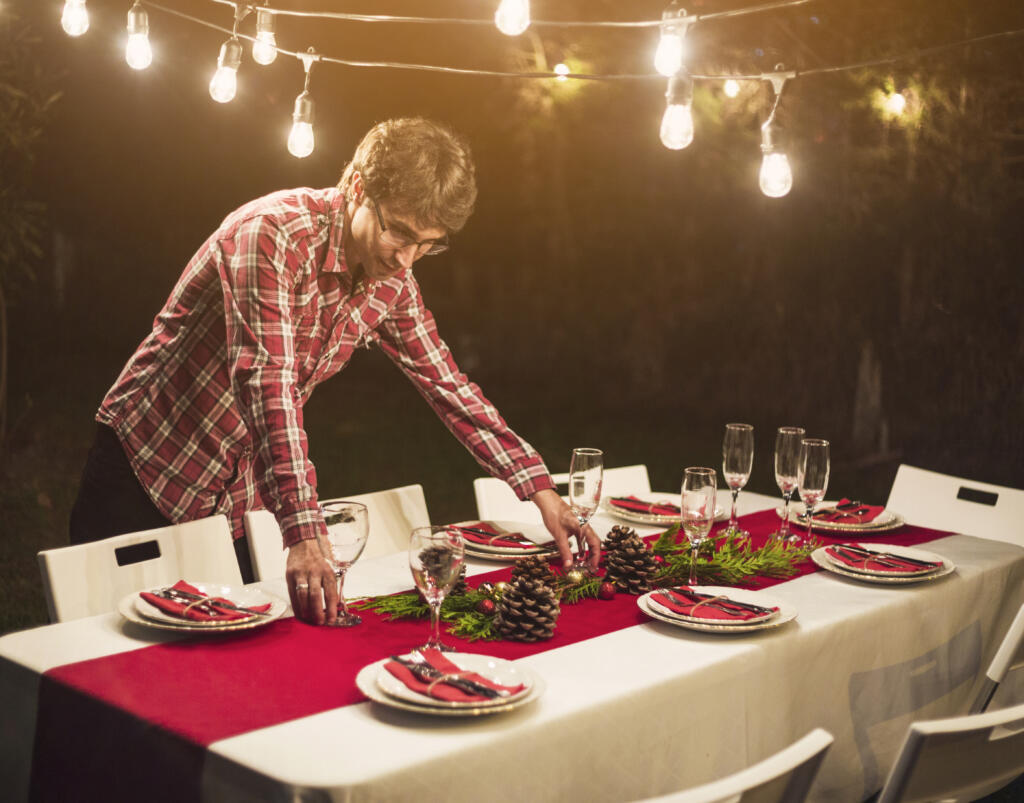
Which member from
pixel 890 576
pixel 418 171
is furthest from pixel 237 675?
pixel 890 576

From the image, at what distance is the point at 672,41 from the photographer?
2.43 meters

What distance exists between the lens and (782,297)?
6980 mm

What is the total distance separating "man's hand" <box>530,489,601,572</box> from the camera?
208 cm

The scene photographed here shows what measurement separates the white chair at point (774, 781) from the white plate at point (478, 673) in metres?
0.28

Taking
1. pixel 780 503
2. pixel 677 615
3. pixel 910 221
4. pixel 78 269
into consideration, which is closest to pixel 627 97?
pixel 910 221

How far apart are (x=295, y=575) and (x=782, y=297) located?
230 inches

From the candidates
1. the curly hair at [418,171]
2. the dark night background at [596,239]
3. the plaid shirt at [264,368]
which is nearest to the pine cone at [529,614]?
the plaid shirt at [264,368]

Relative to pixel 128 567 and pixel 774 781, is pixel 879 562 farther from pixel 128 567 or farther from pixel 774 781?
pixel 128 567

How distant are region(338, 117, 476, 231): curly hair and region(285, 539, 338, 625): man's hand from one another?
0.66 m

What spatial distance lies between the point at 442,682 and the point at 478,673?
0.08 m

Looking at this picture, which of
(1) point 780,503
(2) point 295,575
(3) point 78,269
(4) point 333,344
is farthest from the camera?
(3) point 78,269

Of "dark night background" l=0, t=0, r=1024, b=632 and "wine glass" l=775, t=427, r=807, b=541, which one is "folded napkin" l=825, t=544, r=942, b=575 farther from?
"dark night background" l=0, t=0, r=1024, b=632

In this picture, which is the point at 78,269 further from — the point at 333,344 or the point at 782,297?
the point at 333,344

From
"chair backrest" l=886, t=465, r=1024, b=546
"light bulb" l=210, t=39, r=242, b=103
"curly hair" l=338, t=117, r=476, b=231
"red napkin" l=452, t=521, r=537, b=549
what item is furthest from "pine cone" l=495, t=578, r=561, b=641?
"light bulb" l=210, t=39, r=242, b=103
